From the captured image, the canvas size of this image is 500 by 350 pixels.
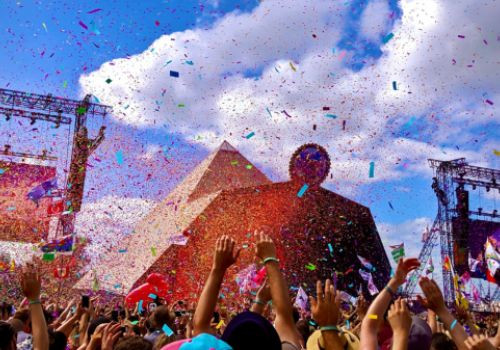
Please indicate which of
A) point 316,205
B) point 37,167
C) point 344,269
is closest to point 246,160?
point 316,205

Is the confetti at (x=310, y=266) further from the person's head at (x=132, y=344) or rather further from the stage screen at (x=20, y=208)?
the person's head at (x=132, y=344)

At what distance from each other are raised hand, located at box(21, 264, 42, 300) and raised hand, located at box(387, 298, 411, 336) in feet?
6.65

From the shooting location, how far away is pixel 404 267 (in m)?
3.09

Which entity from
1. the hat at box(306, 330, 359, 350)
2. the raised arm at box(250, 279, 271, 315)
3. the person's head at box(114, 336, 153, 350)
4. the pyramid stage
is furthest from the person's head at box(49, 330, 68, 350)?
the pyramid stage

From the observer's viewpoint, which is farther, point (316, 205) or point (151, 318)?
point (316, 205)

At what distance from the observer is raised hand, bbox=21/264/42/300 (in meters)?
3.14

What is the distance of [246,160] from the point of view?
1059 inches

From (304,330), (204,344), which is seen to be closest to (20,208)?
(304,330)

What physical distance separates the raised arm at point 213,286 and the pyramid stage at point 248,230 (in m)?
18.3

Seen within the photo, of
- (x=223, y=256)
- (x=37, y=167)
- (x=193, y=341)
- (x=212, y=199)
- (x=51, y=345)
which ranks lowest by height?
(x=51, y=345)

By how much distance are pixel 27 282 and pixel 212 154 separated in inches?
930

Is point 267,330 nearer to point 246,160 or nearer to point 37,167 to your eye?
point 246,160

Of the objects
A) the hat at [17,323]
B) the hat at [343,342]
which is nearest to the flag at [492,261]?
the hat at [17,323]

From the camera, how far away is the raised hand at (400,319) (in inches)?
98.2
